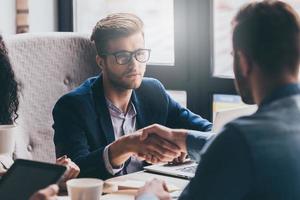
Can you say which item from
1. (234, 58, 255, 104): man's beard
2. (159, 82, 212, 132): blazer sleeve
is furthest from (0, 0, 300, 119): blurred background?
(234, 58, 255, 104): man's beard

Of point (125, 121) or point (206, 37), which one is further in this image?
point (206, 37)

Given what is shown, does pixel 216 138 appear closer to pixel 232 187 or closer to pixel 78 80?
pixel 232 187

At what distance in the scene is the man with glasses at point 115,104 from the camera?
237 cm

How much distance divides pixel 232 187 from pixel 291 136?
168 millimetres

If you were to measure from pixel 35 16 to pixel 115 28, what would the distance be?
3.75 ft

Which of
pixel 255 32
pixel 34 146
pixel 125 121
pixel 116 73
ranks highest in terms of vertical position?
pixel 255 32

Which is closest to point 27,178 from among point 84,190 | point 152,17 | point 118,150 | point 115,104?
point 84,190

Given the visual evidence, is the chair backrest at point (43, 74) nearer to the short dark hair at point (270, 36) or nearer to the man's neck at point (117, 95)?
the man's neck at point (117, 95)

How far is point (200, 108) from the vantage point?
3094 mm

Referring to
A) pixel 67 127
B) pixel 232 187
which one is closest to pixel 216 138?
pixel 232 187

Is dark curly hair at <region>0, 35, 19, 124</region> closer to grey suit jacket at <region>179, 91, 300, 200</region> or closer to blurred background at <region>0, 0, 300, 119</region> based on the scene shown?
blurred background at <region>0, 0, 300, 119</region>

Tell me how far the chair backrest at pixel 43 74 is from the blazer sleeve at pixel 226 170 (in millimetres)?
1484

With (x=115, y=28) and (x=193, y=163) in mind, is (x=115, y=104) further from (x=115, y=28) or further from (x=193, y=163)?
(x=193, y=163)

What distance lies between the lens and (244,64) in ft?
4.53
